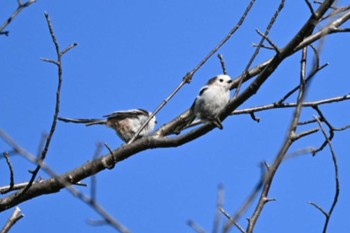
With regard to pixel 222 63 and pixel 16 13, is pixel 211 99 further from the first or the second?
pixel 16 13

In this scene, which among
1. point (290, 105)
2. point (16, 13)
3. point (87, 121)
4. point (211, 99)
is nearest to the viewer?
point (16, 13)

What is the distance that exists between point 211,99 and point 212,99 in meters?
0.01

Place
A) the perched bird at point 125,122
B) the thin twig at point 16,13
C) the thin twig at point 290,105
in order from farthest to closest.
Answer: the perched bird at point 125,122, the thin twig at point 290,105, the thin twig at point 16,13

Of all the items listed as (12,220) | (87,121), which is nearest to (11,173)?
(12,220)

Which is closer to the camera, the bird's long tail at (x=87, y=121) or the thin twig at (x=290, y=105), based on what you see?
the thin twig at (x=290, y=105)

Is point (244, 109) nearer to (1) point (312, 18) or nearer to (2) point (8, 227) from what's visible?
(1) point (312, 18)

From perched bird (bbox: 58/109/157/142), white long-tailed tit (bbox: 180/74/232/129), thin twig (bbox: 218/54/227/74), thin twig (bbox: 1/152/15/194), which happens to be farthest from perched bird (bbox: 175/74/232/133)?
perched bird (bbox: 58/109/157/142)

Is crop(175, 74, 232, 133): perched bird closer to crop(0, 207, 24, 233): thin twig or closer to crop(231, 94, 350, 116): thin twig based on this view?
crop(231, 94, 350, 116): thin twig

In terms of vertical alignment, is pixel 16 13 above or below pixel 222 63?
below

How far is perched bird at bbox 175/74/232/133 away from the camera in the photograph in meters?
4.17

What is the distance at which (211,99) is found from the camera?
419cm

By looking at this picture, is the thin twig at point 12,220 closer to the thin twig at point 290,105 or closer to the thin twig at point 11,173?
the thin twig at point 11,173

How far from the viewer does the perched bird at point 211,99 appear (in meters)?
4.17

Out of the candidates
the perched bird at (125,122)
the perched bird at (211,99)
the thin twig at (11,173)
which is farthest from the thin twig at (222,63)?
the perched bird at (125,122)
